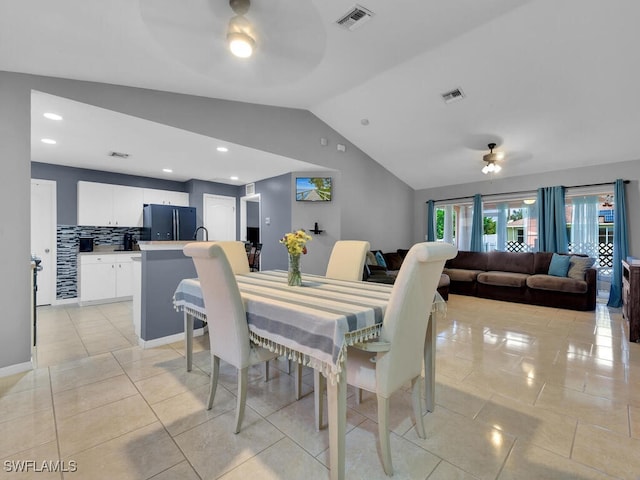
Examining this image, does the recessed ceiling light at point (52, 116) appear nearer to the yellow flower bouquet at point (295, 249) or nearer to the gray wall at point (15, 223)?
the gray wall at point (15, 223)

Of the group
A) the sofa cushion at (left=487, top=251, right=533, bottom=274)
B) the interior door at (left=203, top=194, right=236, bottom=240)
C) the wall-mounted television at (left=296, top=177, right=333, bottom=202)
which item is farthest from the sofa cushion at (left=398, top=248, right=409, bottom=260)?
the interior door at (left=203, top=194, right=236, bottom=240)

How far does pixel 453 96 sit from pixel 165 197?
555cm

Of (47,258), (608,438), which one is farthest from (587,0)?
(47,258)

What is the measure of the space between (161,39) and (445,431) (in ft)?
11.2

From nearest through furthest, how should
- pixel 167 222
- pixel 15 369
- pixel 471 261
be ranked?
pixel 15 369
pixel 167 222
pixel 471 261

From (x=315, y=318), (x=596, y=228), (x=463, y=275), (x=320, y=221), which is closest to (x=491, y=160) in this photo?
(x=463, y=275)

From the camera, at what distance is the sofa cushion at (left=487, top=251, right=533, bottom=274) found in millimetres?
5316

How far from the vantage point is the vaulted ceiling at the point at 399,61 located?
6.91 feet

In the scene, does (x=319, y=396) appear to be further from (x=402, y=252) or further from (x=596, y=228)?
(x=596, y=228)

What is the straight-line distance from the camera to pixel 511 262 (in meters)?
5.54

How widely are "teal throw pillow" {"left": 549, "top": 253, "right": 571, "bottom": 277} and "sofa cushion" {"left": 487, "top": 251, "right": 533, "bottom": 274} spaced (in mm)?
385

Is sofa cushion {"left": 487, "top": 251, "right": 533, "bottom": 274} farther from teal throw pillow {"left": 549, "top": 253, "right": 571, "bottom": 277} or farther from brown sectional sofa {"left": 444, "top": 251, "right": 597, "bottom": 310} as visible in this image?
teal throw pillow {"left": 549, "top": 253, "right": 571, "bottom": 277}

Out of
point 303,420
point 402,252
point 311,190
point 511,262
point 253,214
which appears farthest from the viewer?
point 253,214

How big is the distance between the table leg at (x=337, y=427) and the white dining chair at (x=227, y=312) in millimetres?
625
